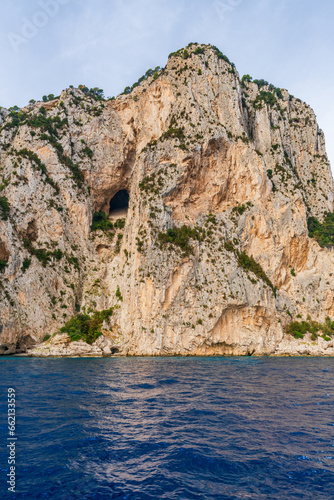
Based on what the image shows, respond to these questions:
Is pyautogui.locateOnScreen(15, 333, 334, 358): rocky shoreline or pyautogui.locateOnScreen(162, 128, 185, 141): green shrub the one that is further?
pyautogui.locateOnScreen(162, 128, 185, 141): green shrub

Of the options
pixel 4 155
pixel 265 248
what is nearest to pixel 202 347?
pixel 265 248

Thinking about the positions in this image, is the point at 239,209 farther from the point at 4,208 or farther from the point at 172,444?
the point at 172,444

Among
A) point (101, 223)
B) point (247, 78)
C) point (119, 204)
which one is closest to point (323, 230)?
point (247, 78)

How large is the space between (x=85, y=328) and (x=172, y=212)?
22080mm

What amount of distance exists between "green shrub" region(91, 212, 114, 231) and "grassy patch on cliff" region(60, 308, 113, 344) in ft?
74.4

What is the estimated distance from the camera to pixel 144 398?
15.0m

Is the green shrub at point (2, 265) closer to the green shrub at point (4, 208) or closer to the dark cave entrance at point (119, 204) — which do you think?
the green shrub at point (4, 208)

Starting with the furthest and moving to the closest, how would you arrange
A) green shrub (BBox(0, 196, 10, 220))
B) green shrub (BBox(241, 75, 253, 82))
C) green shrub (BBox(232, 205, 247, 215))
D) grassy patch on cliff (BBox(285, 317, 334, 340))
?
1. green shrub (BBox(241, 75, 253, 82))
2. green shrub (BBox(232, 205, 247, 215))
3. green shrub (BBox(0, 196, 10, 220))
4. grassy patch on cliff (BBox(285, 317, 334, 340))

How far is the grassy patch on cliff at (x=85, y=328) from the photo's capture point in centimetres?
4553

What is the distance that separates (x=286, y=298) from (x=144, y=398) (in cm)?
4176

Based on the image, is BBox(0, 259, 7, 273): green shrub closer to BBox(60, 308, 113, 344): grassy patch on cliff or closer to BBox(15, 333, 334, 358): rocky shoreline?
BBox(15, 333, 334, 358): rocky shoreline

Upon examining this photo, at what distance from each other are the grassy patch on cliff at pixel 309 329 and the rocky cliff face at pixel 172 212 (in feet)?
5.26

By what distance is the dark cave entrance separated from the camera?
253 ft

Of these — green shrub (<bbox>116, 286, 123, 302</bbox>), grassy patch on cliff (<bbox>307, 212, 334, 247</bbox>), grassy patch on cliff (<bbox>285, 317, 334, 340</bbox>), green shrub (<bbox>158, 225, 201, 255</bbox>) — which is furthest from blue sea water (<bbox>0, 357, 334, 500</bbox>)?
grassy patch on cliff (<bbox>307, 212, 334, 247</bbox>)
